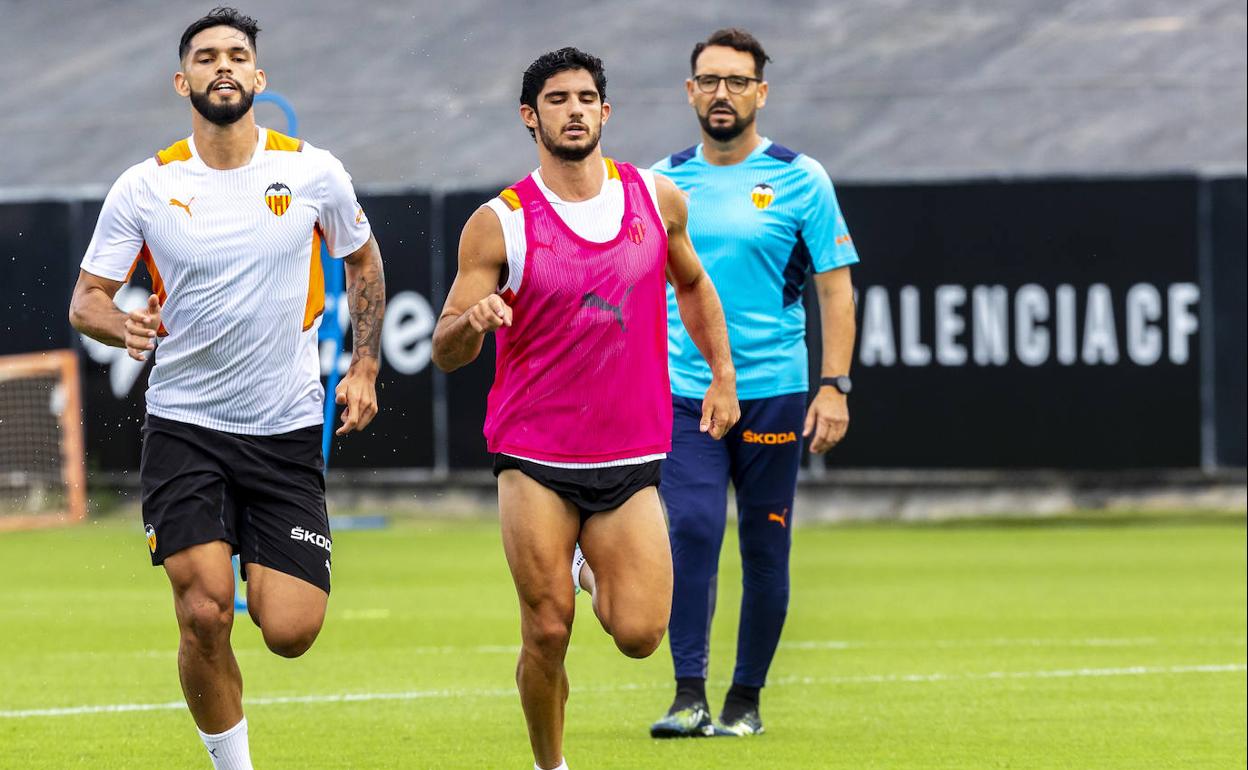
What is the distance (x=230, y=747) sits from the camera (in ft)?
22.6

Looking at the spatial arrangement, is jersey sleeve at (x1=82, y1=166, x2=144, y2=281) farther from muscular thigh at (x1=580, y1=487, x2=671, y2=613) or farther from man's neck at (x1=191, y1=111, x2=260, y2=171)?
muscular thigh at (x1=580, y1=487, x2=671, y2=613)

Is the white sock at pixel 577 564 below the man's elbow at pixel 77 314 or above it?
below

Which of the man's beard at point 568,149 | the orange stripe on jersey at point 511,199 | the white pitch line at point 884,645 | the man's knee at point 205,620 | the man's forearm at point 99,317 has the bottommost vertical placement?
the white pitch line at point 884,645

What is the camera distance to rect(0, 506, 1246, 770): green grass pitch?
27.5 ft

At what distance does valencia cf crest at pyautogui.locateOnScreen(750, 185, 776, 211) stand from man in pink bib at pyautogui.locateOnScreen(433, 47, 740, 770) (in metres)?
1.53

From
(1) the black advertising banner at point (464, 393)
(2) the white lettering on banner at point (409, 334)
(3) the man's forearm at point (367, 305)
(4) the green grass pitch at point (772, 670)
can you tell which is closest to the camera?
(3) the man's forearm at point (367, 305)

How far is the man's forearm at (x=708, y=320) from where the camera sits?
7.47 m

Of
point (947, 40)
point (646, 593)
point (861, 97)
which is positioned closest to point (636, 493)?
point (646, 593)

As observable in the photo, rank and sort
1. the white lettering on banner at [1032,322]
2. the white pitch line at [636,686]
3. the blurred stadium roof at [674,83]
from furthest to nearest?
1. the blurred stadium roof at [674,83]
2. the white lettering on banner at [1032,322]
3. the white pitch line at [636,686]

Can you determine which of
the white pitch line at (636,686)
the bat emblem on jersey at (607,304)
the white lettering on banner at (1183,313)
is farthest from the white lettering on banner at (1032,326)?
the bat emblem on jersey at (607,304)

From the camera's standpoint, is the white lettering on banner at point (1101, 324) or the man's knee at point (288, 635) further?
the white lettering on banner at point (1101, 324)

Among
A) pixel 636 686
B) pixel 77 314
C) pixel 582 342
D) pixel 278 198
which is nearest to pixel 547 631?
pixel 582 342

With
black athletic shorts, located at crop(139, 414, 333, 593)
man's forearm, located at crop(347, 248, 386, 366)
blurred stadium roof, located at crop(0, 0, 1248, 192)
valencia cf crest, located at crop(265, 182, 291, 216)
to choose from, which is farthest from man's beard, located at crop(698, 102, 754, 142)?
blurred stadium roof, located at crop(0, 0, 1248, 192)

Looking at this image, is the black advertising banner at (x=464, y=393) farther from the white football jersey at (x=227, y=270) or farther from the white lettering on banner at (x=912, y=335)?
the white football jersey at (x=227, y=270)
